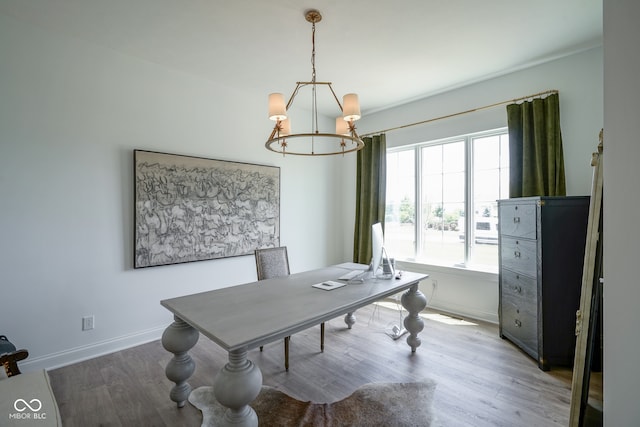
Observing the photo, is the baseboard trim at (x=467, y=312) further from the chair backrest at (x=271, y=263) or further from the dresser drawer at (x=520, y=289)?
the chair backrest at (x=271, y=263)

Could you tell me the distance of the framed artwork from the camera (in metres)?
2.89

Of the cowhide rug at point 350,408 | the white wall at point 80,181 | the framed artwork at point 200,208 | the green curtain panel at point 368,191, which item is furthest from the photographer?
the green curtain panel at point 368,191

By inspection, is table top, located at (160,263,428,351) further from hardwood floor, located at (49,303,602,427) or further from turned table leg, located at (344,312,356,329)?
turned table leg, located at (344,312,356,329)

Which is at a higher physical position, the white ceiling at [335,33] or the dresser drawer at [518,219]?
the white ceiling at [335,33]

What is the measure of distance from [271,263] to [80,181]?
1823mm

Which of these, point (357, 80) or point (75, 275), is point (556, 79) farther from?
point (75, 275)

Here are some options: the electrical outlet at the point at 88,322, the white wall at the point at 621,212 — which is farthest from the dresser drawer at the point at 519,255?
the electrical outlet at the point at 88,322

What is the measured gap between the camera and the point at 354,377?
226 cm

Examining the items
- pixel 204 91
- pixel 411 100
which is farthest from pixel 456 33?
pixel 204 91

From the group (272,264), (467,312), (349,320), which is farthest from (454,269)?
(272,264)

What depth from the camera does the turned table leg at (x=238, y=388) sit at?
4.43 feet

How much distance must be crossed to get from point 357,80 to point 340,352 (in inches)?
115

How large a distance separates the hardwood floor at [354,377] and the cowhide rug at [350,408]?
75 mm

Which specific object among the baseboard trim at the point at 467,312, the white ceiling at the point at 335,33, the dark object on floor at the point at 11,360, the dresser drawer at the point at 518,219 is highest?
the white ceiling at the point at 335,33
